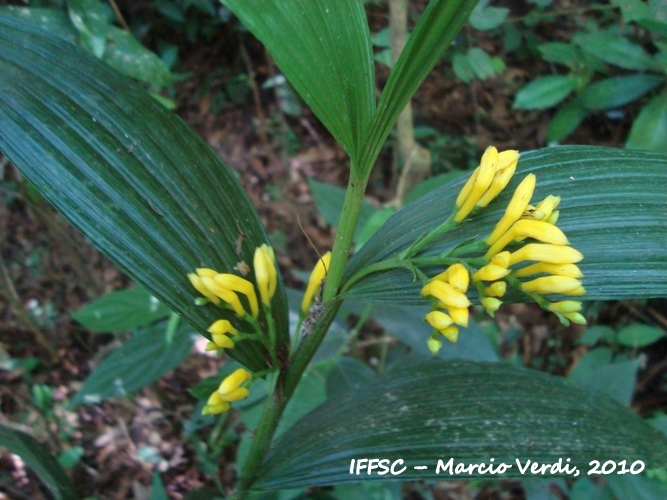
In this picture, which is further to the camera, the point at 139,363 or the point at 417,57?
the point at 139,363

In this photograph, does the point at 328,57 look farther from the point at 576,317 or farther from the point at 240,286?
the point at 576,317

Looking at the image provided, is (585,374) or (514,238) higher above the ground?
(585,374)

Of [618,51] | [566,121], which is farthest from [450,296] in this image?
[566,121]

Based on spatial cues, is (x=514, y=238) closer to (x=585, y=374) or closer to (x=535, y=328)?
(x=585, y=374)

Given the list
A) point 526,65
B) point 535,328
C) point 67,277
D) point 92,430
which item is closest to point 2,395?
point 92,430

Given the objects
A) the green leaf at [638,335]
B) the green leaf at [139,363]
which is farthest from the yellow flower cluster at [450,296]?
the green leaf at [638,335]

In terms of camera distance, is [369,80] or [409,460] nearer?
[369,80]

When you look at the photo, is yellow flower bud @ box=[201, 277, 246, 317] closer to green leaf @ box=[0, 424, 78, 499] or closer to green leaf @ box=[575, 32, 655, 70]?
green leaf @ box=[0, 424, 78, 499]
